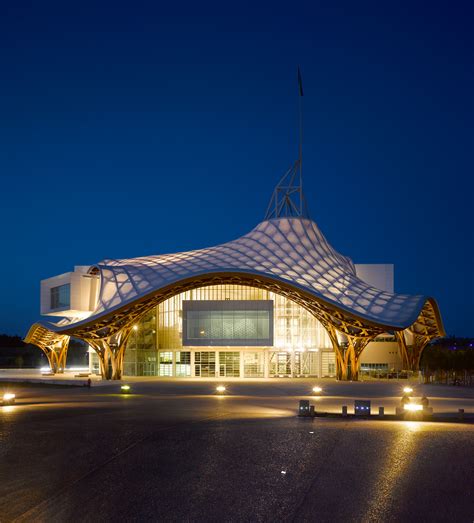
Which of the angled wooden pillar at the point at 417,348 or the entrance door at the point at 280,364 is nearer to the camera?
the angled wooden pillar at the point at 417,348

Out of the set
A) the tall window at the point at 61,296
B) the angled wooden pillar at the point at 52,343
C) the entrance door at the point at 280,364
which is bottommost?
the entrance door at the point at 280,364

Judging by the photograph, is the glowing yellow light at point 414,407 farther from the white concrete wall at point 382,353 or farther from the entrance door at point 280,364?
the white concrete wall at point 382,353

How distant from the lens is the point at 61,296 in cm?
7125

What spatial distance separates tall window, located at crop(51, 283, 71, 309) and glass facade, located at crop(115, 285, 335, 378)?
7931mm

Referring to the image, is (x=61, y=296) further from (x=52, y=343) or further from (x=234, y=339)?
(x=234, y=339)

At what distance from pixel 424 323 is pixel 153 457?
55949mm

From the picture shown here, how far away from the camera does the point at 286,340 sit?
70.3 metres

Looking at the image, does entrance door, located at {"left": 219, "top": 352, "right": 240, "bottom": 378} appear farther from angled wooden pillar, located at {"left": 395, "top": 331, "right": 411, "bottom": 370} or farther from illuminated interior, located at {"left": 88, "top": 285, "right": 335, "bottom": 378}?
angled wooden pillar, located at {"left": 395, "top": 331, "right": 411, "bottom": 370}

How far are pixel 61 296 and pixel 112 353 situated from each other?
15500 millimetres

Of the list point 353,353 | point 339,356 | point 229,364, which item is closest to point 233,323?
point 229,364

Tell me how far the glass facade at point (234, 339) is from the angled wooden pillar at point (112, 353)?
1103cm

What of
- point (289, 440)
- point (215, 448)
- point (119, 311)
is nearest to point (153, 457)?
point (215, 448)

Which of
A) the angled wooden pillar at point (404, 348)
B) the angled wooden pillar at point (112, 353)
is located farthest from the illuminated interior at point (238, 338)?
the angled wooden pillar at point (112, 353)

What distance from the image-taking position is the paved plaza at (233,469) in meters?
11.3
